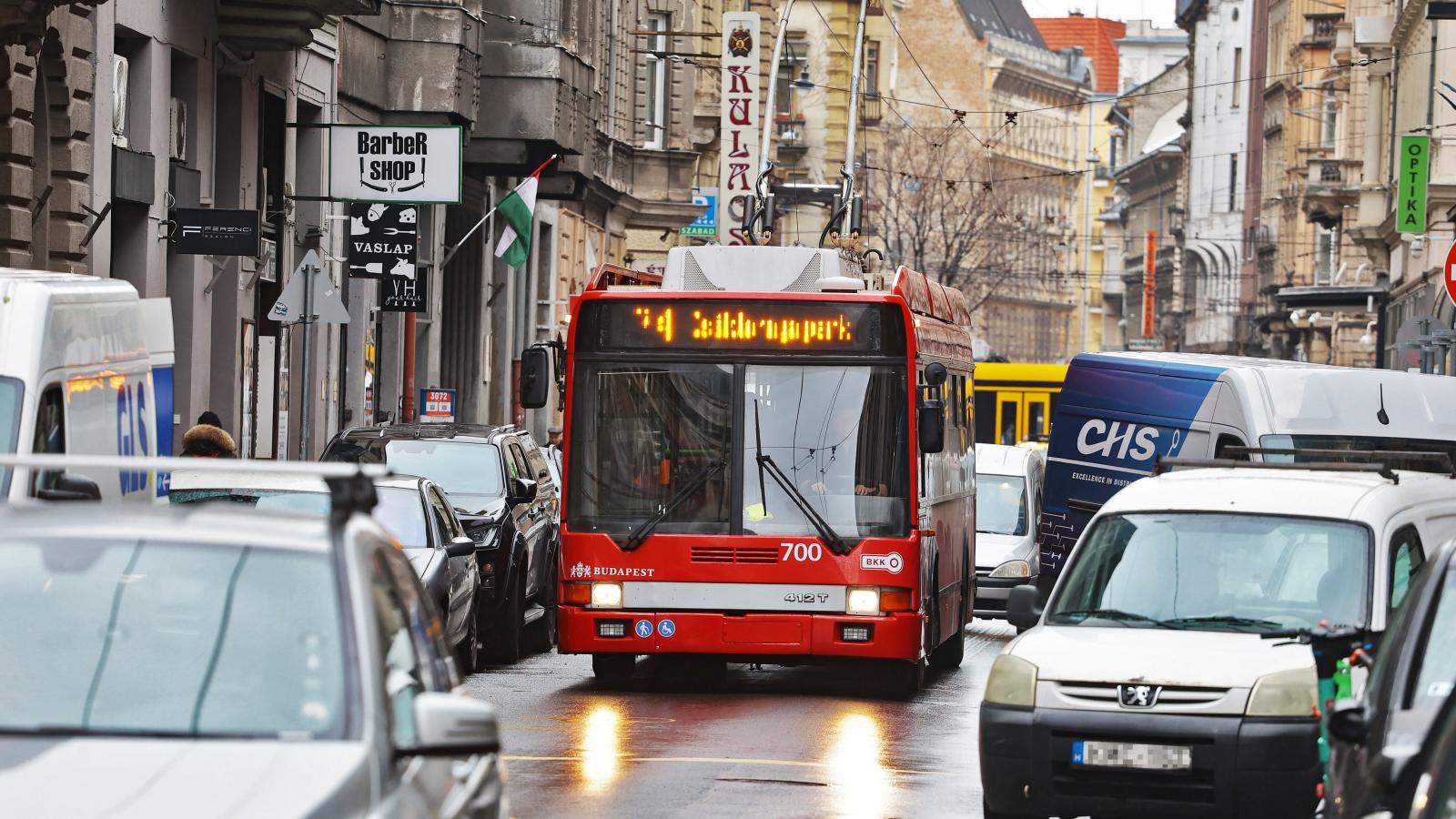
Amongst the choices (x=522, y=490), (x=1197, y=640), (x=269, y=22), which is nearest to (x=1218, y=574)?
(x=1197, y=640)

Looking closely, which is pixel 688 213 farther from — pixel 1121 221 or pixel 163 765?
pixel 1121 221

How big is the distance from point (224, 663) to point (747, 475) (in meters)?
10.9

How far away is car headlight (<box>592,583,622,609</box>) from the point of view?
17156mm

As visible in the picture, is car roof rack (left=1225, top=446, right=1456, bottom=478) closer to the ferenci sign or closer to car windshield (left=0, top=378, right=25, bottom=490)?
car windshield (left=0, top=378, right=25, bottom=490)

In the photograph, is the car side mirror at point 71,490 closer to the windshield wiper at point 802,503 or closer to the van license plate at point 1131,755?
the van license plate at point 1131,755

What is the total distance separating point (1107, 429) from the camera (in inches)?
896

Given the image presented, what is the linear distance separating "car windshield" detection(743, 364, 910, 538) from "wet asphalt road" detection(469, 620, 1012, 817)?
47.5 inches

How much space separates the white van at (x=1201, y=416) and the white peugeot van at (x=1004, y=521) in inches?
102

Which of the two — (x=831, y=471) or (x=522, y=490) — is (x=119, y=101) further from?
(x=831, y=471)

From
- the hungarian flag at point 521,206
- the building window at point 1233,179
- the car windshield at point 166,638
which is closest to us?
the car windshield at point 166,638

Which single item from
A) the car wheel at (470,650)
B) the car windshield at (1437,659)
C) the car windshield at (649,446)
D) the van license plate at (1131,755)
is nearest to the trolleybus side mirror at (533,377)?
the car windshield at (649,446)

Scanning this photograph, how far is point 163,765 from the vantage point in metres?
5.61

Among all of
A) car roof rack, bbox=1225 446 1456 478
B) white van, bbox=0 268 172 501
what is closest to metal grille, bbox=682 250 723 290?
car roof rack, bbox=1225 446 1456 478

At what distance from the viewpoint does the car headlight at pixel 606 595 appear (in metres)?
17.2
